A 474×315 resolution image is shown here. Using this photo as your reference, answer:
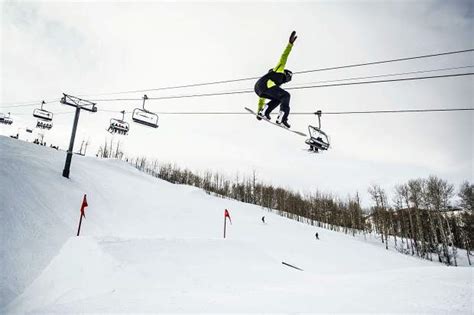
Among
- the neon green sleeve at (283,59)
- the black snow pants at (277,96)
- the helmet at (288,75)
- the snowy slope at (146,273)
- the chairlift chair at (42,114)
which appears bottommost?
the snowy slope at (146,273)

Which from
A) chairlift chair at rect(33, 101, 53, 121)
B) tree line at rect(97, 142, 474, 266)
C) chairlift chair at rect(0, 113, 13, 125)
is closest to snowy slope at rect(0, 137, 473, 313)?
chairlift chair at rect(33, 101, 53, 121)

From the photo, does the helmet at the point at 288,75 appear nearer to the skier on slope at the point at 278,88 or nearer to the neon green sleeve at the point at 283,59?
the skier on slope at the point at 278,88

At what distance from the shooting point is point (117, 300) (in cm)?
510

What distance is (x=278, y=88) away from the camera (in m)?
6.59

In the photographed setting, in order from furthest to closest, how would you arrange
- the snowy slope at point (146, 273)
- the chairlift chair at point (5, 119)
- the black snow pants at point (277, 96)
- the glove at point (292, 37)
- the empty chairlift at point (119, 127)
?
the chairlift chair at point (5, 119) < the empty chairlift at point (119, 127) < the black snow pants at point (277, 96) < the glove at point (292, 37) < the snowy slope at point (146, 273)

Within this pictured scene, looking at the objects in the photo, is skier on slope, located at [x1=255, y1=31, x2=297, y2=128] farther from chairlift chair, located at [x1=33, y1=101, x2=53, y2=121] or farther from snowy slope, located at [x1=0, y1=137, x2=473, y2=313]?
chairlift chair, located at [x1=33, y1=101, x2=53, y2=121]

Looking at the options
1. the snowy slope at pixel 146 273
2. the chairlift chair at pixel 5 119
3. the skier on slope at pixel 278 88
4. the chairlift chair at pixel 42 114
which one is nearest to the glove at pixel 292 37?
the skier on slope at pixel 278 88

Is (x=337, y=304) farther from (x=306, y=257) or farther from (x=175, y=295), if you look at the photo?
(x=306, y=257)

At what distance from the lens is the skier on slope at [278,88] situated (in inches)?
243

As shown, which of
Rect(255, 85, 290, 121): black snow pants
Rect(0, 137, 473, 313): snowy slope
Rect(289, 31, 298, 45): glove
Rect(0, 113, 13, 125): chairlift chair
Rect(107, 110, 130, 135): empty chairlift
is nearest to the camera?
Rect(0, 137, 473, 313): snowy slope

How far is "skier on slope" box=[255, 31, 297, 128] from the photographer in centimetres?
618

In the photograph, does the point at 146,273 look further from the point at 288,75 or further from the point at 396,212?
the point at 396,212

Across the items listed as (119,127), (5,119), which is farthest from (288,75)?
(5,119)

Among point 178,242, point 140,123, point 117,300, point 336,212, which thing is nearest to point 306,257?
point 178,242
